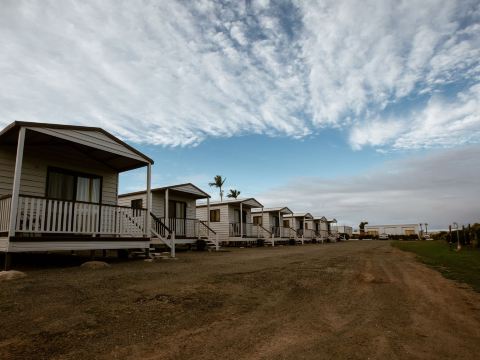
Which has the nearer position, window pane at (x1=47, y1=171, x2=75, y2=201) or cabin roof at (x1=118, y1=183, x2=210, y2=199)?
window pane at (x1=47, y1=171, x2=75, y2=201)

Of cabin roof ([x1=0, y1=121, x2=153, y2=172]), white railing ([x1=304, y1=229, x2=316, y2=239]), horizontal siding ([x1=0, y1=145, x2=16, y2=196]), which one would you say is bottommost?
white railing ([x1=304, y1=229, x2=316, y2=239])

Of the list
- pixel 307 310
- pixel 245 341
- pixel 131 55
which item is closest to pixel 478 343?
pixel 307 310

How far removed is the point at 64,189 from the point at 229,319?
10.6 m

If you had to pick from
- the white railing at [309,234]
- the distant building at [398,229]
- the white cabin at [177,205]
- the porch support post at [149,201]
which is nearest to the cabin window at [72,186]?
the porch support post at [149,201]

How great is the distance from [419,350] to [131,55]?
12926mm

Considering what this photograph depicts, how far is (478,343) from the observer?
391cm

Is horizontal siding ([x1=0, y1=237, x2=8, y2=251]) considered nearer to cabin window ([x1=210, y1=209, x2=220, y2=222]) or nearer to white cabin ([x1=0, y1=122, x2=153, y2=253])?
white cabin ([x1=0, y1=122, x2=153, y2=253])

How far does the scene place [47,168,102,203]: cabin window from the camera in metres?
12.4

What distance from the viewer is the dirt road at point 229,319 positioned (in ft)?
11.9

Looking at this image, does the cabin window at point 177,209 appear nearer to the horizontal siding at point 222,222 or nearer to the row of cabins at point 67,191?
the row of cabins at point 67,191

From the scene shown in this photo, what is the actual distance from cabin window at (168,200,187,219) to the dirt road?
12660 millimetres

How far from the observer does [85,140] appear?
10727 mm

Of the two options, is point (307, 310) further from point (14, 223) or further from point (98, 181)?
point (98, 181)

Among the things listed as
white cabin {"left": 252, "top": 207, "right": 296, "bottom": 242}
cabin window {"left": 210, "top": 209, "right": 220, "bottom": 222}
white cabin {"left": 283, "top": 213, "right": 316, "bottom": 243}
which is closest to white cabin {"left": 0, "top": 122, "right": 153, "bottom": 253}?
cabin window {"left": 210, "top": 209, "right": 220, "bottom": 222}
